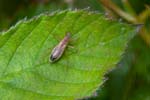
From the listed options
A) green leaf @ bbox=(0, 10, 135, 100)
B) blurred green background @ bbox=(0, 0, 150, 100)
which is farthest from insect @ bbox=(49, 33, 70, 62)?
blurred green background @ bbox=(0, 0, 150, 100)

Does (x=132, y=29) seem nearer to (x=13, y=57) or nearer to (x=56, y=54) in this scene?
(x=56, y=54)

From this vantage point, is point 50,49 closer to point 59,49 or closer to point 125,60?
point 59,49

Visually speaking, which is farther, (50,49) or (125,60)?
(125,60)

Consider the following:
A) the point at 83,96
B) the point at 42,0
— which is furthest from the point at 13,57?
the point at 42,0

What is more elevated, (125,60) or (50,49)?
(50,49)

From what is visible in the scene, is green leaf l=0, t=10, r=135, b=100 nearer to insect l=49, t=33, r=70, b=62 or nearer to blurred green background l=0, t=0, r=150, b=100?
insect l=49, t=33, r=70, b=62

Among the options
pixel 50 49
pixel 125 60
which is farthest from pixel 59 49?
pixel 125 60
